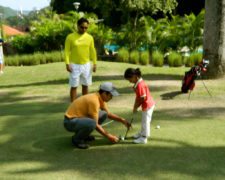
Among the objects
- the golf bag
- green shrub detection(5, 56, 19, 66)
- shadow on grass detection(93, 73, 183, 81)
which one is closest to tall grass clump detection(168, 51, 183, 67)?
shadow on grass detection(93, 73, 183, 81)

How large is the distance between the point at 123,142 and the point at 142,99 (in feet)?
2.57

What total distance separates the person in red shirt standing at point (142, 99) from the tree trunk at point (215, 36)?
555cm

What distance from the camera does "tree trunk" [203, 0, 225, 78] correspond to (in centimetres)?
1086

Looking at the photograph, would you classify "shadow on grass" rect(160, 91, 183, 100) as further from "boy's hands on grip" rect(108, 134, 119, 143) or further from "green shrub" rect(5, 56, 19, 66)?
"green shrub" rect(5, 56, 19, 66)

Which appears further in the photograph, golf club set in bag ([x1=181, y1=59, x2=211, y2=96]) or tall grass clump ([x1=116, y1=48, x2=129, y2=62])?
tall grass clump ([x1=116, y1=48, x2=129, y2=62])

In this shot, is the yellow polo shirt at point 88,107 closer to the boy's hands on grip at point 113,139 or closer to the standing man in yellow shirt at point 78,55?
the boy's hands on grip at point 113,139

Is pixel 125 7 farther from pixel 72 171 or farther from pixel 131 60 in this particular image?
pixel 72 171

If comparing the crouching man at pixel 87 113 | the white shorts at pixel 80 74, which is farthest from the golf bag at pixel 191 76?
the crouching man at pixel 87 113

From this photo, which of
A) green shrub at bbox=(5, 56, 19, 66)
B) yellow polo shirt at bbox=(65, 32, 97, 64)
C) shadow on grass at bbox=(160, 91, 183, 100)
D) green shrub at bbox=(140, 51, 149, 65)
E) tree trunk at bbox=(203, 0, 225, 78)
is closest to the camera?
yellow polo shirt at bbox=(65, 32, 97, 64)

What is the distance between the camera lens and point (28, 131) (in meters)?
6.98

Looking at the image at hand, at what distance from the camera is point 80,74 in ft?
27.2

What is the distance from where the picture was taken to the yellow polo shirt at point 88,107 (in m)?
5.58

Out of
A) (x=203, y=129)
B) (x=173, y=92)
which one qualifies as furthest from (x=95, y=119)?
(x=173, y=92)

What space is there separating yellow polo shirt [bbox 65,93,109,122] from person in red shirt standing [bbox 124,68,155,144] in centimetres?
48
